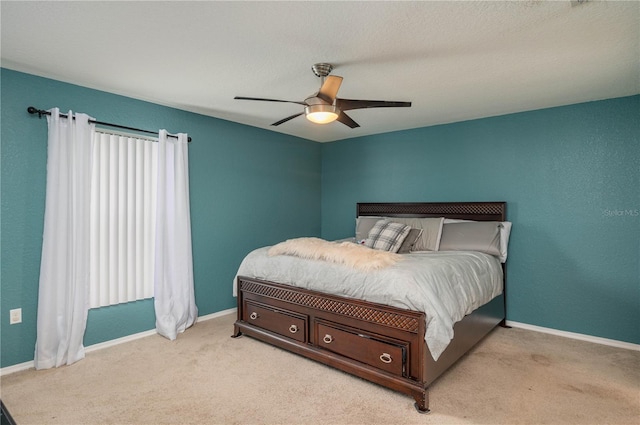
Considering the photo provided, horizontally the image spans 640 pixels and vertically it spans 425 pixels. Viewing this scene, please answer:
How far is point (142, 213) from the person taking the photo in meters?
3.56

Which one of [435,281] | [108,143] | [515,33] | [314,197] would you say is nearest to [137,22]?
[108,143]

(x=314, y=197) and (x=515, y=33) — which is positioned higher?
(x=515, y=33)

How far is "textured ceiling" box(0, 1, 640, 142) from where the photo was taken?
1914 millimetres

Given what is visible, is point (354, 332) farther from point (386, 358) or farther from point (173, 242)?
point (173, 242)

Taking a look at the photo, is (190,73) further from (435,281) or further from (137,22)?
(435,281)

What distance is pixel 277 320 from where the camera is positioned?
10.5 ft

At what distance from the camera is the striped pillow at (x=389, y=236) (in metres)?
3.82

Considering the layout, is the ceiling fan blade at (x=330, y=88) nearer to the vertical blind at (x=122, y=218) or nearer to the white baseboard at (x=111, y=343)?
the vertical blind at (x=122, y=218)

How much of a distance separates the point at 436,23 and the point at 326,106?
87 centimetres

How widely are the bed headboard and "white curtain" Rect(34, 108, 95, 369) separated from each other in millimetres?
3481

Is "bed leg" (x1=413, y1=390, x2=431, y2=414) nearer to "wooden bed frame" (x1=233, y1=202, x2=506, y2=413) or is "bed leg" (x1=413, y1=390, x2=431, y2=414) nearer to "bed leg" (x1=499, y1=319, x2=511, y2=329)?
"wooden bed frame" (x1=233, y1=202, x2=506, y2=413)

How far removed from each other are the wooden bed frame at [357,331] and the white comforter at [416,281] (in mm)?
64

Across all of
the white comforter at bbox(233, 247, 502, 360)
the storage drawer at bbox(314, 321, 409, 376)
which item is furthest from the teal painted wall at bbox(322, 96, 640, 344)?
the storage drawer at bbox(314, 321, 409, 376)

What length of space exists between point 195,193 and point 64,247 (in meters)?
1.41
